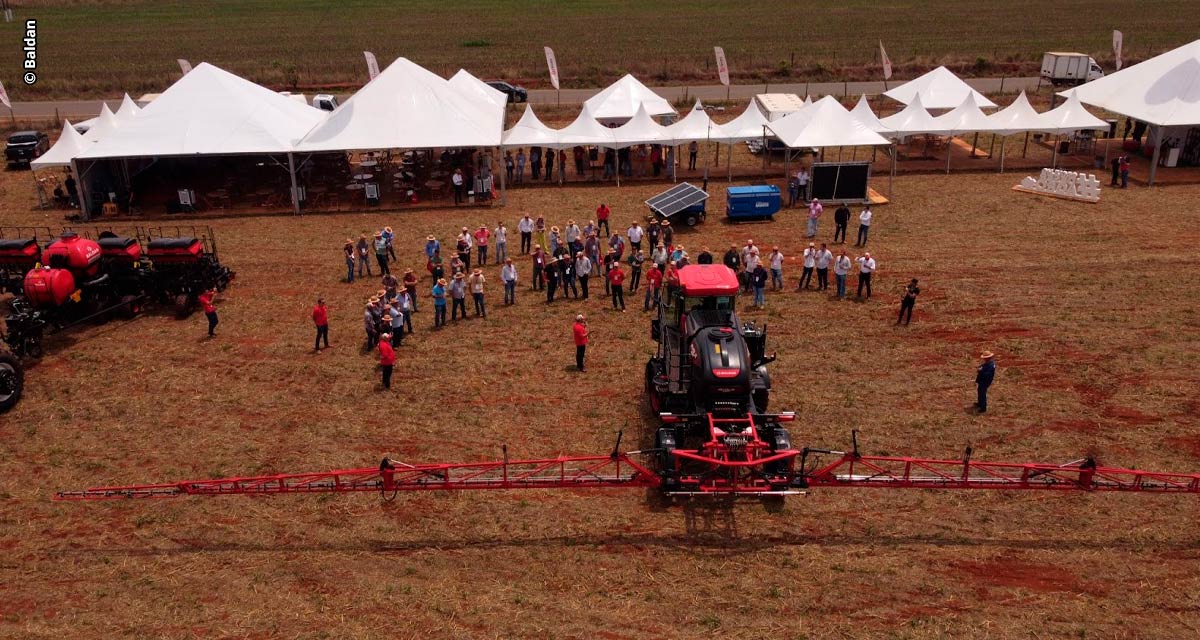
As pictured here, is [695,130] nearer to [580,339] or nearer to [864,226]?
[864,226]

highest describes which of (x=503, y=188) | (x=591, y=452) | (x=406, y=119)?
(x=406, y=119)

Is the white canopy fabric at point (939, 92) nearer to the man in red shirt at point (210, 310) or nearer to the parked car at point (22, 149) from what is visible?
the man in red shirt at point (210, 310)

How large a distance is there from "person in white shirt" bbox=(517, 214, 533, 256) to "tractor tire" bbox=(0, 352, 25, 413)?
12.5 m

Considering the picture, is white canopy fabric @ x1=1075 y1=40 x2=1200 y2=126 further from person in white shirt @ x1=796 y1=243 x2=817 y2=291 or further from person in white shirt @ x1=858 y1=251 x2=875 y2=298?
person in white shirt @ x1=796 y1=243 x2=817 y2=291

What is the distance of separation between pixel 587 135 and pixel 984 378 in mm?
19676

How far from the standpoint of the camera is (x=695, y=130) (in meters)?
31.7

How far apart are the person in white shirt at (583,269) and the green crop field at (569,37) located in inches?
1311

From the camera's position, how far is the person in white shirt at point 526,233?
81.5 ft

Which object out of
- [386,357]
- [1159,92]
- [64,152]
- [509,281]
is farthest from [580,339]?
[1159,92]

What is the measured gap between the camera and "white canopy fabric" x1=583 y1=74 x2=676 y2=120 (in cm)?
3709

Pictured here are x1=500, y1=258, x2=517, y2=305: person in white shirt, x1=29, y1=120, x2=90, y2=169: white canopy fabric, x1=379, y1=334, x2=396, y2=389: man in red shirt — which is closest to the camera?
x1=379, y1=334, x2=396, y2=389: man in red shirt

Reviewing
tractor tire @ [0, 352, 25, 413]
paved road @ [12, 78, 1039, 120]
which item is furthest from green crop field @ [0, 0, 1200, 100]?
tractor tire @ [0, 352, 25, 413]

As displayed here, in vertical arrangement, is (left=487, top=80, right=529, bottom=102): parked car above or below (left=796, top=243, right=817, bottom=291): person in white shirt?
above

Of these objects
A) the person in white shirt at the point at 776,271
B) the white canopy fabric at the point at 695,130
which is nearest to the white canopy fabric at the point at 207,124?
the white canopy fabric at the point at 695,130
